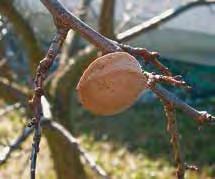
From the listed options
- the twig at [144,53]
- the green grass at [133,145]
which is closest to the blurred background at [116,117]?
the green grass at [133,145]

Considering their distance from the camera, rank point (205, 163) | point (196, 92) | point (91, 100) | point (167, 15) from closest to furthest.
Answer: point (91, 100) → point (167, 15) → point (205, 163) → point (196, 92)

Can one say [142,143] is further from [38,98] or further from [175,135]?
[38,98]

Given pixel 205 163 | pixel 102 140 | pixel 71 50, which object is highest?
pixel 71 50

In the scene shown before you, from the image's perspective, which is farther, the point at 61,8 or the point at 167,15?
the point at 167,15

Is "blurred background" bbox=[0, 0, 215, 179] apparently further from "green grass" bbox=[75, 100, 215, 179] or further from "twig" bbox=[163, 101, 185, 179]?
"twig" bbox=[163, 101, 185, 179]

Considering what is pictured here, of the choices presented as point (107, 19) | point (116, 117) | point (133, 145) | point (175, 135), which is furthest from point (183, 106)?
point (116, 117)

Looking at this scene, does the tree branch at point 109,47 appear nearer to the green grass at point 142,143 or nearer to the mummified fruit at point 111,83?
the mummified fruit at point 111,83

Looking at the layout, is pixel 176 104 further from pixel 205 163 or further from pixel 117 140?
pixel 117 140

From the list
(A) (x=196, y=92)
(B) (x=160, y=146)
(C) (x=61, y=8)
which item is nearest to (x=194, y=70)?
(A) (x=196, y=92)
